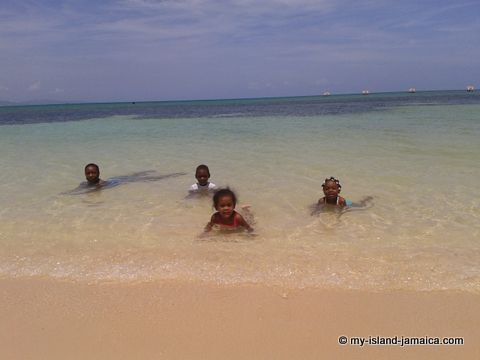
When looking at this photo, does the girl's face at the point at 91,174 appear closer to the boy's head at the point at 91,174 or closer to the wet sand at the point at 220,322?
the boy's head at the point at 91,174

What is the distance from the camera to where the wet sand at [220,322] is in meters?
2.42

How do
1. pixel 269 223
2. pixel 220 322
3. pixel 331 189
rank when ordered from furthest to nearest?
pixel 331 189
pixel 269 223
pixel 220 322

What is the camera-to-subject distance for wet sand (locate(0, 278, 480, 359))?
7.93 ft

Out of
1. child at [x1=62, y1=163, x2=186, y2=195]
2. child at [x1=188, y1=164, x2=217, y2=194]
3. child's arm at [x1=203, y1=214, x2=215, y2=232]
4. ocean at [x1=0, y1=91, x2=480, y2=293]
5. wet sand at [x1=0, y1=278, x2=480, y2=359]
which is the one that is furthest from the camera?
child at [x1=62, y1=163, x2=186, y2=195]

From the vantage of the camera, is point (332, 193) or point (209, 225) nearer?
point (209, 225)

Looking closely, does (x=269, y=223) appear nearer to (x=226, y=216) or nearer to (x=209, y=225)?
(x=226, y=216)

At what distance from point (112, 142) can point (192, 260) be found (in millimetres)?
11517

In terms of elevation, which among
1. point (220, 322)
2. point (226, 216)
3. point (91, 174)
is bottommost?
point (220, 322)

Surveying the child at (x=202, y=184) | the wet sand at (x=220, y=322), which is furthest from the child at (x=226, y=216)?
the child at (x=202, y=184)

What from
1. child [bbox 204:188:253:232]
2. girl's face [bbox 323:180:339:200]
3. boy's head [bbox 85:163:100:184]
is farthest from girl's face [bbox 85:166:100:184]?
girl's face [bbox 323:180:339:200]

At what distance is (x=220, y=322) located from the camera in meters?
2.71

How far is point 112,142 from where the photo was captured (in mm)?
14250

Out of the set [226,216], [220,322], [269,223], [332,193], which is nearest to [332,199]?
[332,193]

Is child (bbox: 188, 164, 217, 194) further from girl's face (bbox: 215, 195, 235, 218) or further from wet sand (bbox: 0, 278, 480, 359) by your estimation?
wet sand (bbox: 0, 278, 480, 359)
